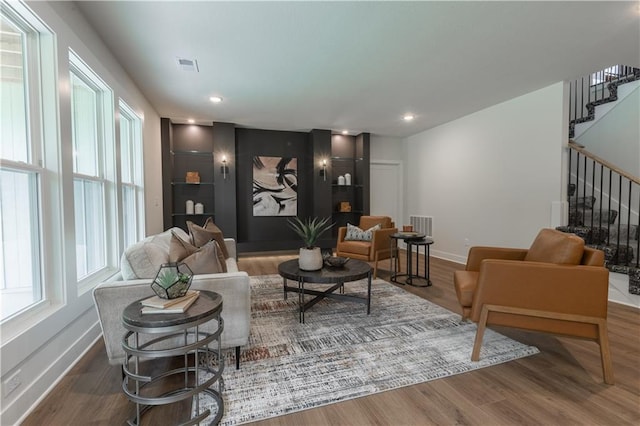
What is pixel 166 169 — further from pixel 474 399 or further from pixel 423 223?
A: pixel 474 399

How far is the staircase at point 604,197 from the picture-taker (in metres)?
3.33

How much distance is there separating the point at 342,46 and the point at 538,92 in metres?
2.99

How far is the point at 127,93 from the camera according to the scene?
3.33 m

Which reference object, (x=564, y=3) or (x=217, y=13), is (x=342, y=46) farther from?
(x=564, y=3)

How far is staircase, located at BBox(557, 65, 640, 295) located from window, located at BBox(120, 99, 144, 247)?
18.1 ft

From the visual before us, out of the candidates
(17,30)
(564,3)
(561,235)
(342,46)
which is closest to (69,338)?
(17,30)

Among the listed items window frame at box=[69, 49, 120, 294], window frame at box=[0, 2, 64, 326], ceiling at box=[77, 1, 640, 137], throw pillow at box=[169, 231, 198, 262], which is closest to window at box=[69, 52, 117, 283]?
window frame at box=[69, 49, 120, 294]

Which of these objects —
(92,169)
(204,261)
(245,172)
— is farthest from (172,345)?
(245,172)

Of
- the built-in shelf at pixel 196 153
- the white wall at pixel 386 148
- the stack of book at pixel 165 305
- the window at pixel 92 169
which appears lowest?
the stack of book at pixel 165 305

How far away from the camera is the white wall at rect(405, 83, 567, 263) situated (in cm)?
383

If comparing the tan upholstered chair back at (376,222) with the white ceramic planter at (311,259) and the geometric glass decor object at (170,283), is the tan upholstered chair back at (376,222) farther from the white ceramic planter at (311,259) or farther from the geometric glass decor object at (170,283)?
the geometric glass decor object at (170,283)

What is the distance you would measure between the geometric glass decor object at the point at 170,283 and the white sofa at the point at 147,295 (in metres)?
0.29

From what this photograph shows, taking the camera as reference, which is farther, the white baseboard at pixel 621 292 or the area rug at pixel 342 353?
the white baseboard at pixel 621 292

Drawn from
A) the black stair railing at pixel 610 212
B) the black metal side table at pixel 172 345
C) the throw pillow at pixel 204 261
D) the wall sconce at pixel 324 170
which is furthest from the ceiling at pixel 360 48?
the black metal side table at pixel 172 345
